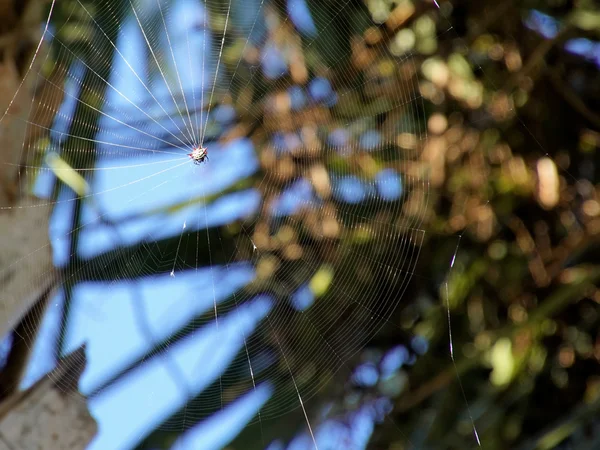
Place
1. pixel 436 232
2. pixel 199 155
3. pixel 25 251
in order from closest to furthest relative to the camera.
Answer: pixel 25 251 → pixel 199 155 → pixel 436 232

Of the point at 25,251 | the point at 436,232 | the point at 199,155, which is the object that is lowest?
the point at 436,232

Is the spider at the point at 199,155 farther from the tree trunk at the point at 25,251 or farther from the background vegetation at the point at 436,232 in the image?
the tree trunk at the point at 25,251

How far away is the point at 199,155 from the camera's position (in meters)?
1.95

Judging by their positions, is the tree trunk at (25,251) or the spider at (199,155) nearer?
the tree trunk at (25,251)

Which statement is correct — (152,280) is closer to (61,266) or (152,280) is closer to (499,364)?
(61,266)

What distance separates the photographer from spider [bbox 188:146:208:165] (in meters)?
1.94

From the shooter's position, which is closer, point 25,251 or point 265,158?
point 25,251

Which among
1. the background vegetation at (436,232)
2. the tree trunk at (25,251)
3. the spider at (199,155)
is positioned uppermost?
the tree trunk at (25,251)

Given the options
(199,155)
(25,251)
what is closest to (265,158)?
(199,155)

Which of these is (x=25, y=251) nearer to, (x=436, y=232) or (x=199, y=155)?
(x=199, y=155)

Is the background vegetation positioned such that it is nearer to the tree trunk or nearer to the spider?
the spider

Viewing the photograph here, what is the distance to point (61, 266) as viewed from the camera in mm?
1408

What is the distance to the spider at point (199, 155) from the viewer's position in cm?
194

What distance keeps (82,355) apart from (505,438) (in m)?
1.14
